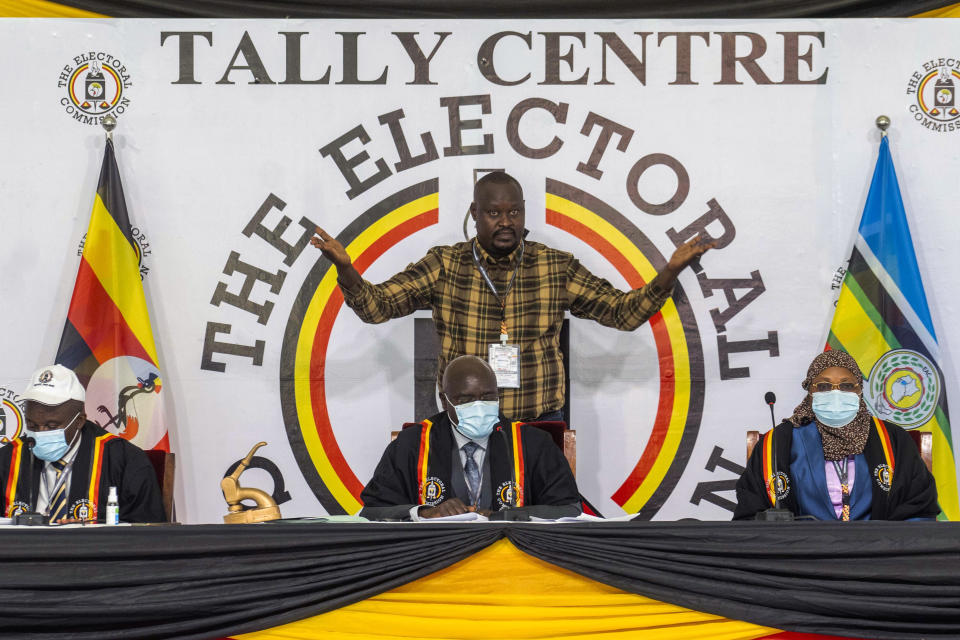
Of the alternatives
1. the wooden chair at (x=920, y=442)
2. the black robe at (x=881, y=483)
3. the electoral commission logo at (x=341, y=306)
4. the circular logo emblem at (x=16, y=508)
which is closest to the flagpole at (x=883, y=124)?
the electoral commission logo at (x=341, y=306)

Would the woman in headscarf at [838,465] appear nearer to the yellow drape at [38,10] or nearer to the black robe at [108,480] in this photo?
the black robe at [108,480]

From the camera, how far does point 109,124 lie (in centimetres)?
498

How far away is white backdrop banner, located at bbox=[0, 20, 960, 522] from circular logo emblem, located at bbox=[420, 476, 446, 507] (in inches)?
46.8

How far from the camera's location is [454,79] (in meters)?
4.99

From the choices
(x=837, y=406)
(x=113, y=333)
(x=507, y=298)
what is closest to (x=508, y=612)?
(x=837, y=406)

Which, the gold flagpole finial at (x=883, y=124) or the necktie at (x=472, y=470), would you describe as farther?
the gold flagpole finial at (x=883, y=124)

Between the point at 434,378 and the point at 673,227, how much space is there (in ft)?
3.97

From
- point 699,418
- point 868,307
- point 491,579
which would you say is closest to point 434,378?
point 699,418

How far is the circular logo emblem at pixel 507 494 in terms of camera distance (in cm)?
375

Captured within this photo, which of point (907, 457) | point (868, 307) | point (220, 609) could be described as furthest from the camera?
point (868, 307)

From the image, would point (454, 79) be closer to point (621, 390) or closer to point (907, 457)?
point (621, 390)

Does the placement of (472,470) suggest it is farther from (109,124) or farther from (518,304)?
(109,124)

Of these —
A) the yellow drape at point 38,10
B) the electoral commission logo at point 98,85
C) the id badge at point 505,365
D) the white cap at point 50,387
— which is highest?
the yellow drape at point 38,10

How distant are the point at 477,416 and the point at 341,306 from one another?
4.85 ft
